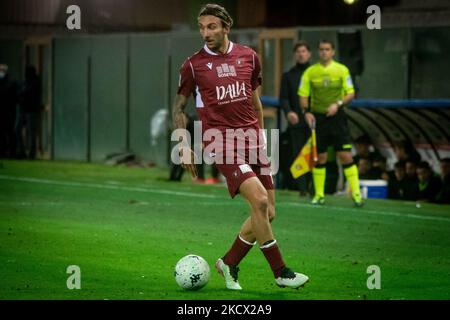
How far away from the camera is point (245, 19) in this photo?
125 ft

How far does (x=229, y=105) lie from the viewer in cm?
1046

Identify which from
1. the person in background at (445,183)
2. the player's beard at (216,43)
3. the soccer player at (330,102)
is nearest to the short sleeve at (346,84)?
the soccer player at (330,102)

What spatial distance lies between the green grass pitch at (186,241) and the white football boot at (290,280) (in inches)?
4.5

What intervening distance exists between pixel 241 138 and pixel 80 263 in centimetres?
258

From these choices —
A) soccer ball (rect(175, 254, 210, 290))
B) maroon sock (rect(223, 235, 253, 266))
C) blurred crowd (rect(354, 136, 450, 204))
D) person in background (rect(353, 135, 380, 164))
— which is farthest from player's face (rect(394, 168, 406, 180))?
soccer ball (rect(175, 254, 210, 290))

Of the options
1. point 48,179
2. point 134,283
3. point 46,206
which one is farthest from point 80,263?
point 48,179

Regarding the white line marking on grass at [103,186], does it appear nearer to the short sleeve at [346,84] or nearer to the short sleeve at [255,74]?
the short sleeve at [346,84]

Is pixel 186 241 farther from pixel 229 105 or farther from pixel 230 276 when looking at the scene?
pixel 229 105

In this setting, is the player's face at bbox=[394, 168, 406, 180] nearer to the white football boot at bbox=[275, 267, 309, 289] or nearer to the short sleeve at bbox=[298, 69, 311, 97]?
the short sleeve at bbox=[298, 69, 311, 97]

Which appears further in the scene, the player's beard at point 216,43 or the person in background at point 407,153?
the person in background at point 407,153

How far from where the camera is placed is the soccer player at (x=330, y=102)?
1812 cm

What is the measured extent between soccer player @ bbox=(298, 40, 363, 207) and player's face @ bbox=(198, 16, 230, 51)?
25.3ft

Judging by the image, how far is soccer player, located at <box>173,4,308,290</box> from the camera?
1030cm
